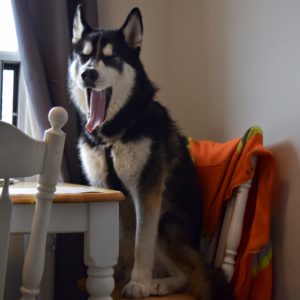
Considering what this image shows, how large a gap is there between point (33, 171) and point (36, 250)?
197mm

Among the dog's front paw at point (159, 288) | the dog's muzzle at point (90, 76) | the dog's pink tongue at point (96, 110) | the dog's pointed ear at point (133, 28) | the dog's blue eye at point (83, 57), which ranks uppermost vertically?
the dog's pointed ear at point (133, 28)

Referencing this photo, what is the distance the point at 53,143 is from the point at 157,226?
28.0 inches

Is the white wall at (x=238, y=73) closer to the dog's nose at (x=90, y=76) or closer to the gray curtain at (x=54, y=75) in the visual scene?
the gray curtain at (x=54, y=75)

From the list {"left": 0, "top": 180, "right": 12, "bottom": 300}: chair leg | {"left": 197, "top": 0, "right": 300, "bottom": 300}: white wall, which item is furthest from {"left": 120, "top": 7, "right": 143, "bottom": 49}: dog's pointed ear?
{"left": 0, "top": 180, "right": 12, "bottom": 300}: chair leg

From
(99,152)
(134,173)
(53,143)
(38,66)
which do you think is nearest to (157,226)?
(134,173)

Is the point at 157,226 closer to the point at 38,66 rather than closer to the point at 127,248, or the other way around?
the point at 127,248

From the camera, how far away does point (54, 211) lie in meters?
1.06

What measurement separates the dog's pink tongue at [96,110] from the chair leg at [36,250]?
658 mm

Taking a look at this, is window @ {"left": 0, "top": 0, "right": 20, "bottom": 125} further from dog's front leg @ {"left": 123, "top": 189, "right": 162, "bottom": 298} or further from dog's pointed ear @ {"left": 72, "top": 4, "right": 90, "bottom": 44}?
dog's front leg @ {"left": 123, "top": 189, "right": 162, "bottom": 298}

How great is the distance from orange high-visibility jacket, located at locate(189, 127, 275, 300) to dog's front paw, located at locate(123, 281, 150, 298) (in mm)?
309

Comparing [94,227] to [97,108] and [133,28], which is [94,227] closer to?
[97,108]

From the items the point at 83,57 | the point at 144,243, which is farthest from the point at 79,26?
the point at 144,243

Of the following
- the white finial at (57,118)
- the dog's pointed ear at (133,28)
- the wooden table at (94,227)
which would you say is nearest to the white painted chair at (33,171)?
the white finial at (57,118)

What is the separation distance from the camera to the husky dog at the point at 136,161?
140 centimetres
